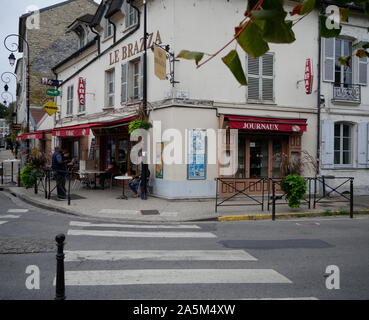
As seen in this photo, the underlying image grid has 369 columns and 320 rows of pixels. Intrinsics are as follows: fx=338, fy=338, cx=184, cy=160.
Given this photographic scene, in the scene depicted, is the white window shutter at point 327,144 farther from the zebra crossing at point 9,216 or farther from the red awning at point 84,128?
the zebra crossing at point 9,216

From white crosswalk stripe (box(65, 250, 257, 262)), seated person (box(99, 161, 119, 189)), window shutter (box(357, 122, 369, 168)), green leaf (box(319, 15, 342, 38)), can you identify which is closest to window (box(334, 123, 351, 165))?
window shutter (box(357, 122, 369, 168))

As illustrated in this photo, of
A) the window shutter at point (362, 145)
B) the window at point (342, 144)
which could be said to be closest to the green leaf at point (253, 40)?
the window at point (342, 144)

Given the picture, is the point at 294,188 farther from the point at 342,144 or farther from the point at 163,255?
the point at 342,144

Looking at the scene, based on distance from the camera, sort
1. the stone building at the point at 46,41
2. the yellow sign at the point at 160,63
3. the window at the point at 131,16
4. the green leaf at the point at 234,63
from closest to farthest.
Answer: the green leaf at the point at 234,63, the yellow sign at the point at 160,63, the window at the point at 131,16, the stone building at the point at 46,41

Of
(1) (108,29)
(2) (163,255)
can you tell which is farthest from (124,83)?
(2) (163,255)

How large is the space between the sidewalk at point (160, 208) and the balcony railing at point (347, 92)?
421 cm

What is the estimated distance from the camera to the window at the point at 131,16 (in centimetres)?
1345

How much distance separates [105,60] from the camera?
15.9m

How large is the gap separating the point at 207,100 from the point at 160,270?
791cm

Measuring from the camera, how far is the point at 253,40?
1.60 metres

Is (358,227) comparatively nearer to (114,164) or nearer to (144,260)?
(144,260)

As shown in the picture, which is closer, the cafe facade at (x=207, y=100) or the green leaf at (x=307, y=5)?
the green leaf at (x=307, y=5)

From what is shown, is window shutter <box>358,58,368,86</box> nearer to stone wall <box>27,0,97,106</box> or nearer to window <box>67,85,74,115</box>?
window <box>67,85,74,115</box>
